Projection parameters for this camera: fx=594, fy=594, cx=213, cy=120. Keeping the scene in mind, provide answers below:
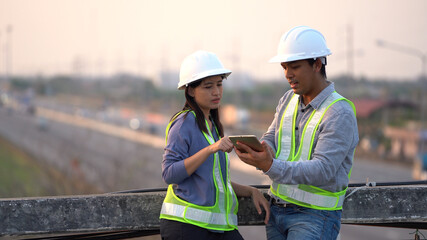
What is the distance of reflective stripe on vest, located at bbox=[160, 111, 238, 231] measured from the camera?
3.77 m

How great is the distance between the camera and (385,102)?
67.2 metres

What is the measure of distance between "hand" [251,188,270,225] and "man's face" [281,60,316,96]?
2.73ft

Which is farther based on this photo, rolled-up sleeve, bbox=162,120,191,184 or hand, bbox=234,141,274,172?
rolled-up sleeve, bbox=162,120,191,184

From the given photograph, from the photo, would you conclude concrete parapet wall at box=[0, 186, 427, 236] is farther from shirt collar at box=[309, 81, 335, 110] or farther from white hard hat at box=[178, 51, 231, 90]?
white hard hat at box=[178, 51, 231, 90]

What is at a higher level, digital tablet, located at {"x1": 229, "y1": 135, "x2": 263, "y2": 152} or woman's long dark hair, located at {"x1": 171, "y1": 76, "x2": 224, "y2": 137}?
woman's long dark hair, located at {"x1": 171, "y1": 76, "x2": 224, "y2": 137}

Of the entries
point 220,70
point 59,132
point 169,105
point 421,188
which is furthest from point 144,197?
point 169,105

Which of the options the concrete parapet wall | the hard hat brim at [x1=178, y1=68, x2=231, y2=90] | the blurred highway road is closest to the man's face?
the hard hat brim at [x1=178, y1=68, x2=231, y2=90]

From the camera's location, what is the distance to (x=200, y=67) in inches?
155

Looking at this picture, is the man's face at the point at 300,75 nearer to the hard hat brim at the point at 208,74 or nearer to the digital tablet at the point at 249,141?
the hard hat brim at the point at 208,74

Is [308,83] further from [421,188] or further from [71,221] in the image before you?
[71,221]

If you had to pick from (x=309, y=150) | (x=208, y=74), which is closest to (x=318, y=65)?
(x=309, y=150)

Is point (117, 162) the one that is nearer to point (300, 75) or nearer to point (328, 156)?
point (300, 75)

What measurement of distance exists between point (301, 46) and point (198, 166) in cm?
102

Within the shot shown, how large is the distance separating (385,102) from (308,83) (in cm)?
6612
